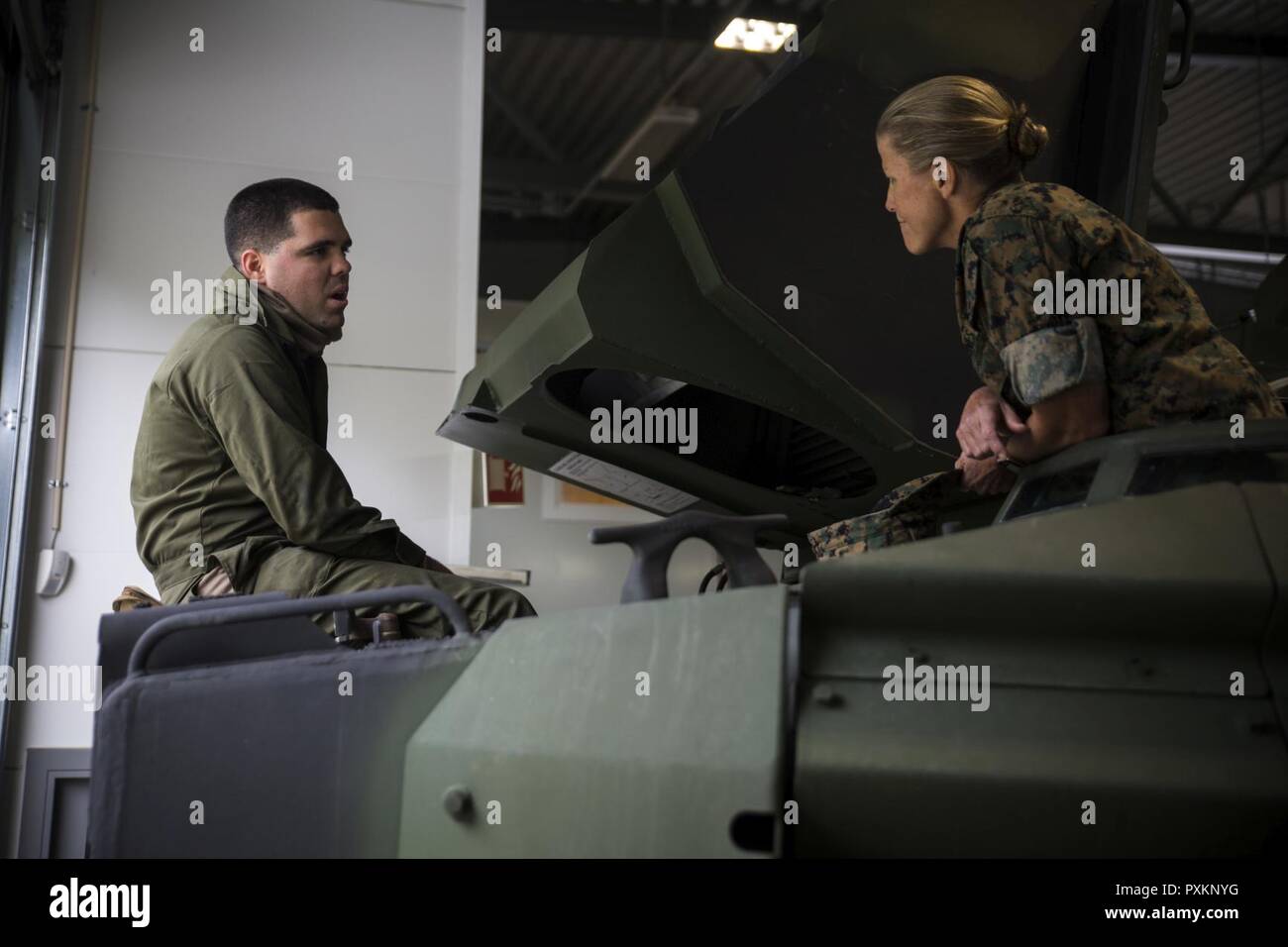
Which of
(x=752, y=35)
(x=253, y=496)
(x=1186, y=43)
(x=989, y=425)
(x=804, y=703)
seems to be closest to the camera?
(x=804, y=703)

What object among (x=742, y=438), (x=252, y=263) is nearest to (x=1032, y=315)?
(x=742, y=438)

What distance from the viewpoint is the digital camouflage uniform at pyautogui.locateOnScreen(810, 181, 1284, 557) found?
2652 millimetres

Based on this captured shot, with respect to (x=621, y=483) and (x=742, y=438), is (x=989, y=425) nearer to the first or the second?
(x=742, y=438)

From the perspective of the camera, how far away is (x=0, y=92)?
6.43m

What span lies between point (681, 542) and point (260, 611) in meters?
0.82

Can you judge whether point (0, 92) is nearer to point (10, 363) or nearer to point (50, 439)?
point (10, 363)

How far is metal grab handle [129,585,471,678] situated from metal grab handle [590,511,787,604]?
0.38 meters

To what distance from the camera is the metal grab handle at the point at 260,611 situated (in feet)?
8.64

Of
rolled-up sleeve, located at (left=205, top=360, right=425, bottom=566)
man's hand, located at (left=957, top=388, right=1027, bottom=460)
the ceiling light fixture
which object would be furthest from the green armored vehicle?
the ceiling light fixture

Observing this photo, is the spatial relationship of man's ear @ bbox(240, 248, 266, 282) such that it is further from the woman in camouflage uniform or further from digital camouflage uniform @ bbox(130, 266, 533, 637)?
the woman in camouflage uniform

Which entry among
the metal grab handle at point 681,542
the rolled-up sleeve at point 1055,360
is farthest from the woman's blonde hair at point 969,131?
the metal grab handle at point 681,542

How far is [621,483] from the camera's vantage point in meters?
4.61

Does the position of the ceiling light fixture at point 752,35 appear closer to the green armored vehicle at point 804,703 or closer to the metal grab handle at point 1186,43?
the metal grab handle at point 1186,43

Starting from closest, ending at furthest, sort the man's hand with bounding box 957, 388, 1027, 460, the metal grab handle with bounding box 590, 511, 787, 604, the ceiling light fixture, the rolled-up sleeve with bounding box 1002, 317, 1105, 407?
the metal grab handle with bounding box 590, 511, 787, 604
the rolled-up sleeve with bounding box 1002, 317, 1105, 407
the man's hand with bounding box 957, 388, 1027, 460
the ceiling light fixture
